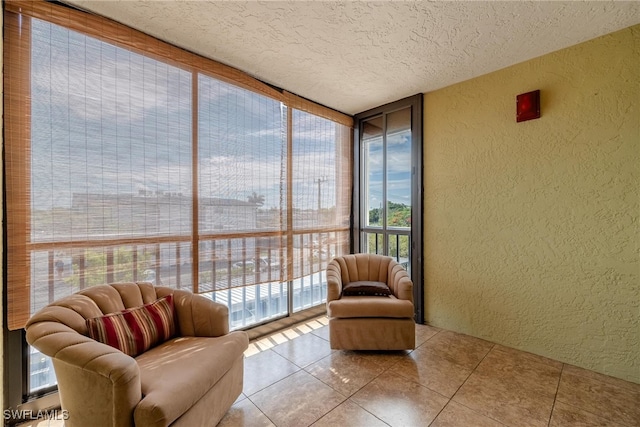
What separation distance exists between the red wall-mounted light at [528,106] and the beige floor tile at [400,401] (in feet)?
7.92

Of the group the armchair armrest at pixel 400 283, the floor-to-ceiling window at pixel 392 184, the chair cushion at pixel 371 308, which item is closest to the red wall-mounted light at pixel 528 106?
the floor-to-ceiling window at pixel 392 184

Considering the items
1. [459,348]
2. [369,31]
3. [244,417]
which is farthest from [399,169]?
[244,417]

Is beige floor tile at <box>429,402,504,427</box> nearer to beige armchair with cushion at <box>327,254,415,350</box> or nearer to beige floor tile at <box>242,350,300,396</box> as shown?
beige armchair with cushion at <box>327,254,415,350</box>

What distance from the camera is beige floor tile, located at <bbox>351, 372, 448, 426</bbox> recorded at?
5.26 ft

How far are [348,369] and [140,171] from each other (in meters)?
2.26

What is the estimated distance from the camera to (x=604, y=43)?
200 centimetres

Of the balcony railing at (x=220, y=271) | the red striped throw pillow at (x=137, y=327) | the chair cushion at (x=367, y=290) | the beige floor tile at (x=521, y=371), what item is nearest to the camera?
the red striped throw pillow at (x=137, y=327)

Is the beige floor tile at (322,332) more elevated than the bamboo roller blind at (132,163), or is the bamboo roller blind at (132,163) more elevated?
the bamboo roller blind at (132,163)

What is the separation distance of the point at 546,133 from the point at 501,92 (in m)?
0.57

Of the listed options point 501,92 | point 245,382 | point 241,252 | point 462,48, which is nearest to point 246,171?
point 241,252

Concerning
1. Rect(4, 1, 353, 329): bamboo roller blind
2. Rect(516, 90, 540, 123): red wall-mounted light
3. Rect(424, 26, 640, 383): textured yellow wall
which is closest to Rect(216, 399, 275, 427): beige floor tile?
Rect(4, 1, 353, 329): bamboo roller blind

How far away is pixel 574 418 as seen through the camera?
160 centimetres

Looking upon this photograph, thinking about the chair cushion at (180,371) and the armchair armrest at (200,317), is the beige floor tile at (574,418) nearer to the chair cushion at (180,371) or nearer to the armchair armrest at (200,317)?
the chair cushion at (180,371)

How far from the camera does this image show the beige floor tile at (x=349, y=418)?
5.11ft
